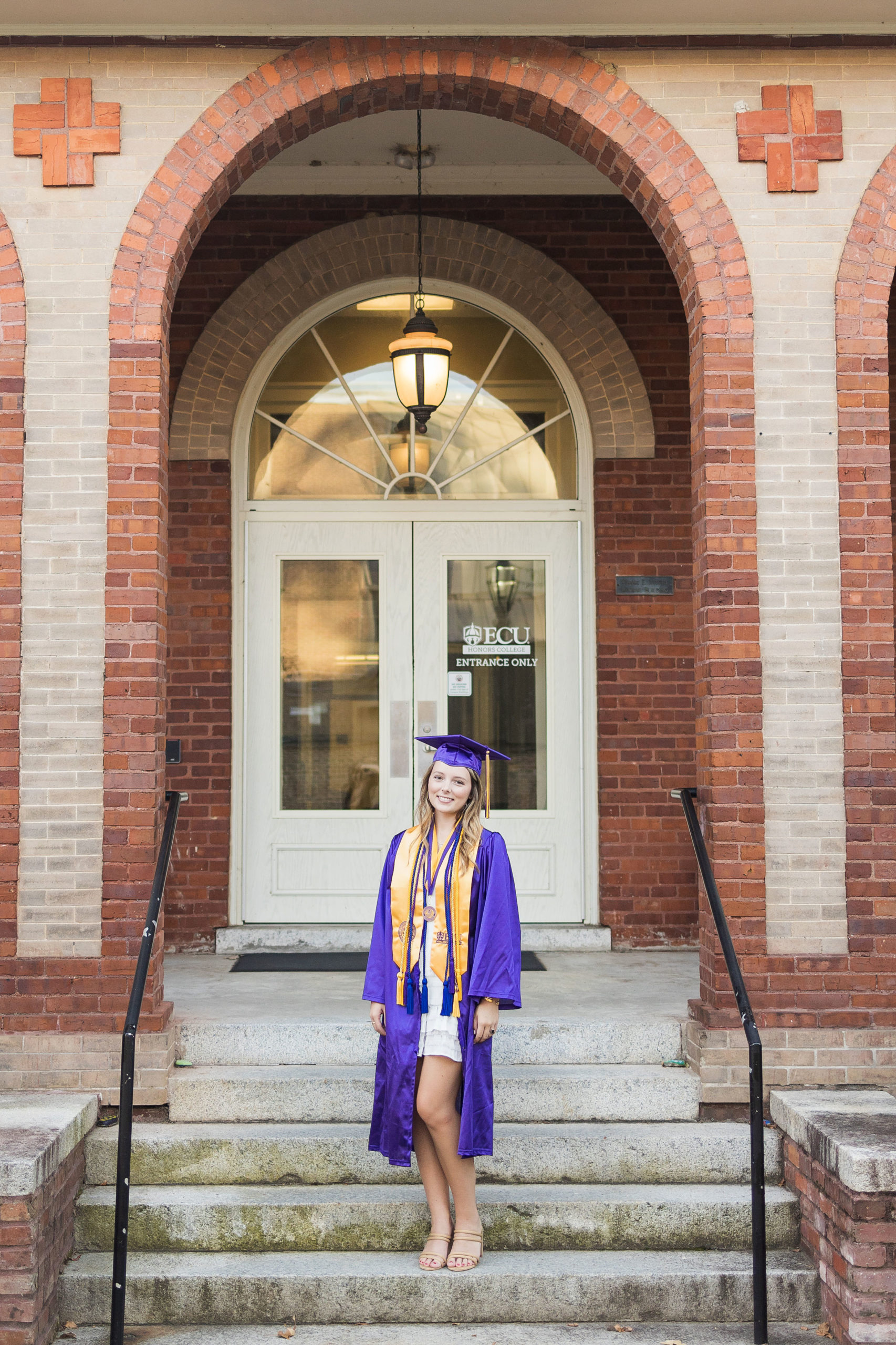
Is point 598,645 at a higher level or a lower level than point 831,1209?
higher

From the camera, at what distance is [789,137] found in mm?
5316

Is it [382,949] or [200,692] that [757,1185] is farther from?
[200,692]

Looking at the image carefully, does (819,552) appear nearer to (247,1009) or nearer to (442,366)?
(442,366)

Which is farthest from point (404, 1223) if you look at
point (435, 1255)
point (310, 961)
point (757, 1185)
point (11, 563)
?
point (11, 563)

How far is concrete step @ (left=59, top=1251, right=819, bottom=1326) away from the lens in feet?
13.5

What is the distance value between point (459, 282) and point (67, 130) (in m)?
2.80

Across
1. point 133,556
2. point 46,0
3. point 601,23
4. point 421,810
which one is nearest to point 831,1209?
point 421,810

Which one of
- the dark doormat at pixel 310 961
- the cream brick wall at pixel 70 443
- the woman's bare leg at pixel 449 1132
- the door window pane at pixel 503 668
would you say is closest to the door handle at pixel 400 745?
the door window pane at pixel 503 668

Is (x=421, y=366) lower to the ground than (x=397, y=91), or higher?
lower

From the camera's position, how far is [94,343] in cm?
522

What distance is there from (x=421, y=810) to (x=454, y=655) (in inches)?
125

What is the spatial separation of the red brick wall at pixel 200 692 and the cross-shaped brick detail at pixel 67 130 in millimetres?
2257

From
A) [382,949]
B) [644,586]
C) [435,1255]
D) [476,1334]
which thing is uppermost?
[644,586]

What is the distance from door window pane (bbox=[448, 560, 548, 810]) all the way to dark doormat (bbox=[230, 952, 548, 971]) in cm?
114
